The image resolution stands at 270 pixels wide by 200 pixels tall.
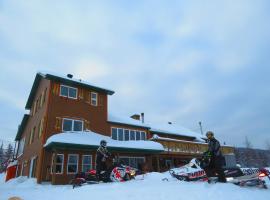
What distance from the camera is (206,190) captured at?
636 cm

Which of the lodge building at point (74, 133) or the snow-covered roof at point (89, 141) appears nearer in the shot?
the snow-covered roof at point (89, 141)

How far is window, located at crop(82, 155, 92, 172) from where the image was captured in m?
19.5

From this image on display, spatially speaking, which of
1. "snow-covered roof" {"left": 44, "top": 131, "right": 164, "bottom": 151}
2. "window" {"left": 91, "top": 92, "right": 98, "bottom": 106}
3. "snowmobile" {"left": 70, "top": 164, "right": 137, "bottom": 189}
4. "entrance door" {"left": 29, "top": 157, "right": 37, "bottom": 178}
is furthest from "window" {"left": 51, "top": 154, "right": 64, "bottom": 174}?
"snowmobile" {"left": 70, "top": 164, "right": 137, "bottom": 189}

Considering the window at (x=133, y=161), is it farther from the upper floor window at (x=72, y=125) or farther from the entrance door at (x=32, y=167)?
the entrance door at (x=32, y=167)

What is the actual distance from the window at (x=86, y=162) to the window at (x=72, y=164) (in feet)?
2.07

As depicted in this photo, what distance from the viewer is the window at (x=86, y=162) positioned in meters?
19.5

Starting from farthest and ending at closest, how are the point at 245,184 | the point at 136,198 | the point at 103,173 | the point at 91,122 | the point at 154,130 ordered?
the point at 154,130 → the point at 91,122 → the point at 103,173 → the point at 245,184 → the point at 136,198

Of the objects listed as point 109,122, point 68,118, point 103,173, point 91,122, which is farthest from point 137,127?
point 103,173

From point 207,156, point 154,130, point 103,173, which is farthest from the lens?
point 154,130

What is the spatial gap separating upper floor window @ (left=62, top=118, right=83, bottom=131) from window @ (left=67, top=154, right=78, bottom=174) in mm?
2433

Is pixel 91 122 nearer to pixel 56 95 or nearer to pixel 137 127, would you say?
pixel 56 95

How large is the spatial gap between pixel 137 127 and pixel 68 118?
8.49 metres

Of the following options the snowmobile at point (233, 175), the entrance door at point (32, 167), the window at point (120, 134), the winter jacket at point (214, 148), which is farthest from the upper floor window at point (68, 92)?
the winter jacket at point (214, 148)

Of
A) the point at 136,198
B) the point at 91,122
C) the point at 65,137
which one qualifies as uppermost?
the point at 91,122
